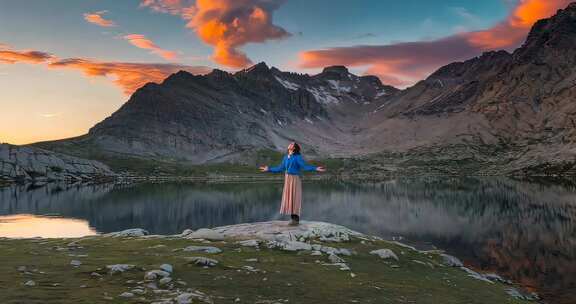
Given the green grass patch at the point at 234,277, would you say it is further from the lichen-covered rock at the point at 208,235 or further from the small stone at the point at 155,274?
the lichen-covered rock at the point at 208,235

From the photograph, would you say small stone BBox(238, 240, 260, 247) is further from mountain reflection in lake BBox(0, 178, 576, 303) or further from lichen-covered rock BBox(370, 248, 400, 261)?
mountain reflection in lake BBox(0, 178, 576, 303)

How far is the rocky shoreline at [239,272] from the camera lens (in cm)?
1706

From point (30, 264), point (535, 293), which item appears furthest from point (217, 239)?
point (535, 293)

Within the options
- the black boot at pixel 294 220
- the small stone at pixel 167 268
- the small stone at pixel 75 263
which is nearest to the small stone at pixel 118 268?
the small stone at pixel 167 268

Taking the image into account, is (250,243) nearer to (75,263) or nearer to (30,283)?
(75,263)

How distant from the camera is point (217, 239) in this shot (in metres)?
32.3

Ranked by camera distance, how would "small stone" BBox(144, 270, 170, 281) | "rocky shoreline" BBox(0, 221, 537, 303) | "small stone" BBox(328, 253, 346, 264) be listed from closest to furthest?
"rocky shoreline" BBox(0, 221, 537, 303), "small stone" BBox(144, 270, 170, 281), "small stone" BBox(328, 253, 346, 264)

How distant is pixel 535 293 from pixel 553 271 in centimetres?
1085

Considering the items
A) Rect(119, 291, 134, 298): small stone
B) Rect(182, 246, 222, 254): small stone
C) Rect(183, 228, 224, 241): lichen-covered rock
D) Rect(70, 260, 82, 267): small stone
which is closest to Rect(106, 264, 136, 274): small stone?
Rect(70, 260, 82, 267): small stone

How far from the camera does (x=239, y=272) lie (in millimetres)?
21719

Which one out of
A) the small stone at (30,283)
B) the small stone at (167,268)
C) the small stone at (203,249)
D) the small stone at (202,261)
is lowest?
the small stone at (203,249)

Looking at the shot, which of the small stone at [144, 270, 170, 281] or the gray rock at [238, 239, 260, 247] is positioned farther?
the gray rock at [238, 239, 260, 247]

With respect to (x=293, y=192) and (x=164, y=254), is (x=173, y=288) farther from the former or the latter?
(x=293, y=192)

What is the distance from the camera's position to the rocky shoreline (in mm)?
17062
